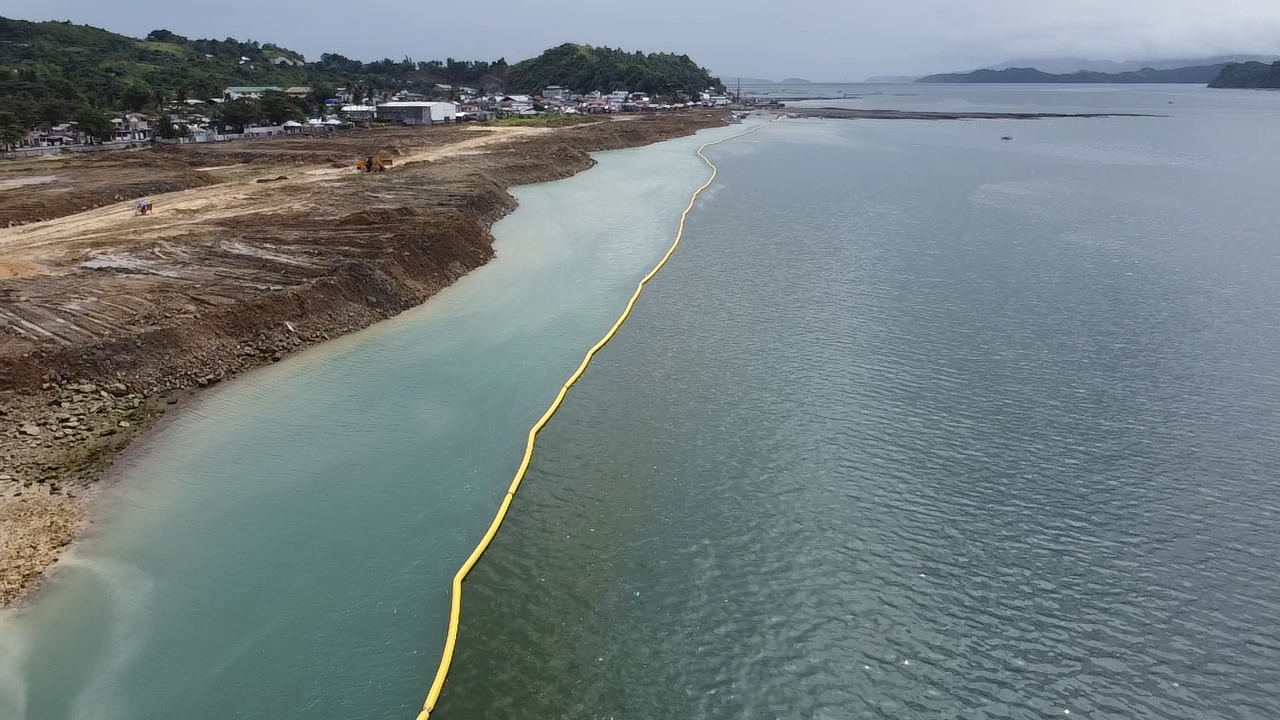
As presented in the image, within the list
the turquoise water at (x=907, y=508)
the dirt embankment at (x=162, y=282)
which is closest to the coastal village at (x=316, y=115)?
the dirt embankment at (x=162, y=282)

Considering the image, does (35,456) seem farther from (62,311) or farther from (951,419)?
(951,419)

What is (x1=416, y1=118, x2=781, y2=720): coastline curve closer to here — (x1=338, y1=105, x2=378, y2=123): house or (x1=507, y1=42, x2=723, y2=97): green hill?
(x1=338, y1=105, x2=378, y2=123): house

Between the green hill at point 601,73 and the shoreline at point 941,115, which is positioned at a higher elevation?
the green hill at point 601,73

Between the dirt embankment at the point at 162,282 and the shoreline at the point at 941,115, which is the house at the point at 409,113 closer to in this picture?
the dirt embankment at the point at 162,282

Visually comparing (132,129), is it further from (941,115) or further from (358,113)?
(941,115)

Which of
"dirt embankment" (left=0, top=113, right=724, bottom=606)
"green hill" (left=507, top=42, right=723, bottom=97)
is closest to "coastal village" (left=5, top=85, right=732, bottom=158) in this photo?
"green hill" (left=507, top=42, right=723, bottom=97)

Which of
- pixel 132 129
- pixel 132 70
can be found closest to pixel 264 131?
pixel 132 129

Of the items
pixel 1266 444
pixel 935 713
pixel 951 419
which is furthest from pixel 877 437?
pixel 1266 444
